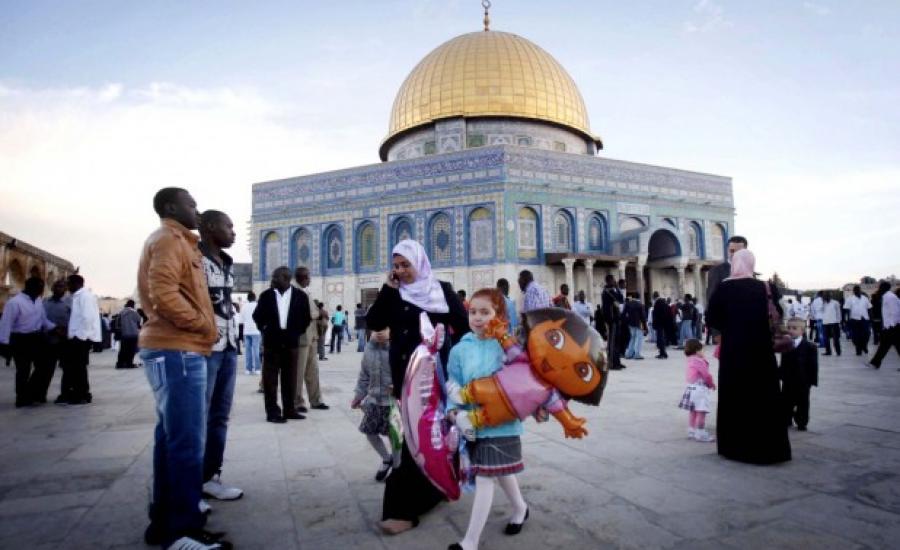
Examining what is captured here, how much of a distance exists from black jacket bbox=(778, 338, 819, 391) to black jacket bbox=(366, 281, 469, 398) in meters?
→ 3.15

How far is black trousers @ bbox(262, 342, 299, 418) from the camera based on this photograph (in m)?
5.59

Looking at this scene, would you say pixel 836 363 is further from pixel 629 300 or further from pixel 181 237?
pixel 181 237

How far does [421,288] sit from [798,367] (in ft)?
11.6

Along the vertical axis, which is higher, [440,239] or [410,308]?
[440,239]

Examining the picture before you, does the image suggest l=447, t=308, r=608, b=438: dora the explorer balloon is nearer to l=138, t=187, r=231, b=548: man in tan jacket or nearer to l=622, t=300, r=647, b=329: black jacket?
l=138, t=187, r=231, b=548: man in tan jacket

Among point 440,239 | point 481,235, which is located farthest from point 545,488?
point 440,239

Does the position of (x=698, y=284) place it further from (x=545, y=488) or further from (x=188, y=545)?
(x=188, y=545)

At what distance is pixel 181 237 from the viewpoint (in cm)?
258

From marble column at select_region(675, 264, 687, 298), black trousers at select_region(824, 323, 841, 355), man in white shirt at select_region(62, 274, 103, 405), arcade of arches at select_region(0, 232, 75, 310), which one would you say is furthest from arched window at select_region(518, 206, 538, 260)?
man in white shirt at select_region(62, 274, 103, 405)

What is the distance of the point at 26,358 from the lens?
720 cm

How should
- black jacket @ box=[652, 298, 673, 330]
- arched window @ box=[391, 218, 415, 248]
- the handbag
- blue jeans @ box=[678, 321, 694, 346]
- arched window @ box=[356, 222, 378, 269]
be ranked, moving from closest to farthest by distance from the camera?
the handbag < black jacket @ box=[652, 298, 673, 330] < blue jeans @ box=[678, 321, 694, 346] < arched window @ box=[391, 218, 415, 248] < arched window @ box=[356, 222, 378, 269]

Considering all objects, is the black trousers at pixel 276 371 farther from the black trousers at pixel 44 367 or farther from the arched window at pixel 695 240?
the arched window at pixel 695 240

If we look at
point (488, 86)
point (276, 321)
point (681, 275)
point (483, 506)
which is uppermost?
point (488, 86)

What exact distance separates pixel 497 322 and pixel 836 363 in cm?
1046
